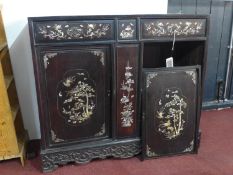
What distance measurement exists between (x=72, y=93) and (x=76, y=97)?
39 millimetres

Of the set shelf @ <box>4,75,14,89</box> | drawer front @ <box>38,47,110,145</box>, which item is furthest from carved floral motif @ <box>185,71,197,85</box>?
shelf @ <box>4,75,14,89</box>

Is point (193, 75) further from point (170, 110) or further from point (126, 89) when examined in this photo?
point (126, 89)

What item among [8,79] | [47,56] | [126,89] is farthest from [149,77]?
[8,79]

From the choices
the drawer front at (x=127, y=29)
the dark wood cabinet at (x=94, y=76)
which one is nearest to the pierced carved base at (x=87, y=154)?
the dark wood cabinet at (x=94, y=76)

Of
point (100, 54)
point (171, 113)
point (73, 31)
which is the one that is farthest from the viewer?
point (171, 113)

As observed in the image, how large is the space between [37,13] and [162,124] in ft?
4.11

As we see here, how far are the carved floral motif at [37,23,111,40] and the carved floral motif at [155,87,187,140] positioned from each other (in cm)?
64

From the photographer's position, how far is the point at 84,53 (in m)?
1.70

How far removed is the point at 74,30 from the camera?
5.32 feet

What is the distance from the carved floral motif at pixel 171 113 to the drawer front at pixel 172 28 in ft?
1.31

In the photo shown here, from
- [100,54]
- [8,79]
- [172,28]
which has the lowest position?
[8,79]

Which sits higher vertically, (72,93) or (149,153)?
(72,93)

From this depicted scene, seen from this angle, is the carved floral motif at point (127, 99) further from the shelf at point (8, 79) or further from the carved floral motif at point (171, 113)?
the shelf at point (8, 79)

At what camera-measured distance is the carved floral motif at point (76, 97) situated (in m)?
1.73
